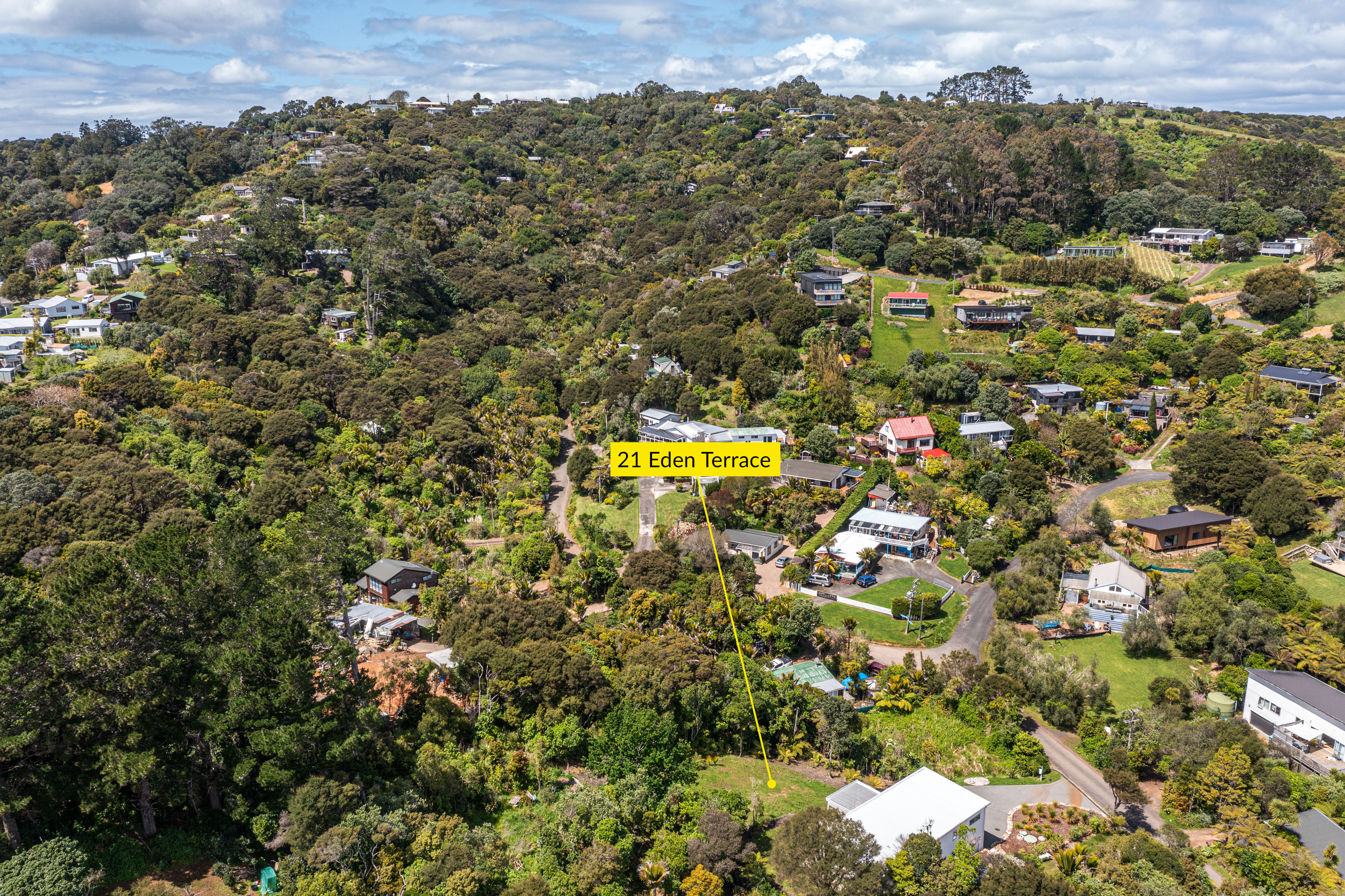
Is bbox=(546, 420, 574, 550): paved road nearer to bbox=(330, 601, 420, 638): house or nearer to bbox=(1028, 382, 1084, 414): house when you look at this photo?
bbox=(330, 601, 420, 638): house

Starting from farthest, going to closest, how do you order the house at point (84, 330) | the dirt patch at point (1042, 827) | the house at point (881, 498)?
the house at point (84, 330)
the house at point (881, 498)
the dirt patch at point (1042, 827)

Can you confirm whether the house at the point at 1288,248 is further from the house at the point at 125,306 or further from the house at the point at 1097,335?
the house at the point at 125,306

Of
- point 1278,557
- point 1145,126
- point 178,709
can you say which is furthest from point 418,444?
point 1145,126

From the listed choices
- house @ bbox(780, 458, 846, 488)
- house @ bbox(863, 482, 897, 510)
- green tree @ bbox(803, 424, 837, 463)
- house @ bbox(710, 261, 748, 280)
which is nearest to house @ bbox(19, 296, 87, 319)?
house @ bbox(710, 261, 748, 280)

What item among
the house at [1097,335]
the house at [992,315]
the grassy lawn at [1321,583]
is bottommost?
the grassy lawn at [1321,583]

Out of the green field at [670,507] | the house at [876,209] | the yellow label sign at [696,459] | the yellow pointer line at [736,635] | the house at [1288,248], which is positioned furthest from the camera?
the house at [876,209]

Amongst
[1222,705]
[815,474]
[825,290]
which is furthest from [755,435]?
[1222,705]

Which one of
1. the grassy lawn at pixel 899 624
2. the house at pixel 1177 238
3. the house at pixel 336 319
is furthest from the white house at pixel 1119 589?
the house at pixel 336 319
